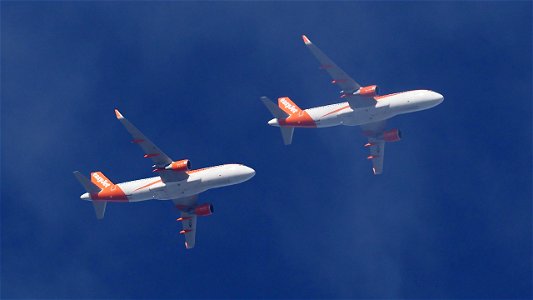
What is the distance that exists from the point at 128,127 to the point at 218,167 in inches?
596

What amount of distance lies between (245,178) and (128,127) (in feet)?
64.4

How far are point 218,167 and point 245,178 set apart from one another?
4744 mm

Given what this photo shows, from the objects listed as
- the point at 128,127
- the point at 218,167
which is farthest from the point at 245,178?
the point at 128,127

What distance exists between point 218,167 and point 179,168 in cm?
608

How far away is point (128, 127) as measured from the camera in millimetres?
198375

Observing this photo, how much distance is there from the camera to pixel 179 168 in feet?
655

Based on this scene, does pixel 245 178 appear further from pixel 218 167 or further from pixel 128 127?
pixel 128 127

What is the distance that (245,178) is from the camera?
197375mm

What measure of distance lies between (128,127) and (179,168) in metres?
10.1
